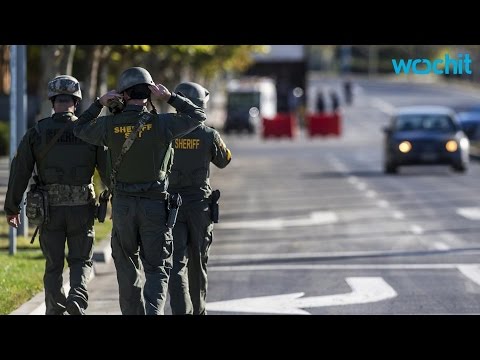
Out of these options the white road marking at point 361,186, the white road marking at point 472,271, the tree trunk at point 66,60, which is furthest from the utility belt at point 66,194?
the white road marking at point 361,186

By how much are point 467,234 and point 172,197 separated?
1059 centimetres

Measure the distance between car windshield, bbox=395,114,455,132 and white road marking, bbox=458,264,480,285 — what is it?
18.7 metres

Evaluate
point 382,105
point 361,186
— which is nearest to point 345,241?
point 361,186

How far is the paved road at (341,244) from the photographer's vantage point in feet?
42.9

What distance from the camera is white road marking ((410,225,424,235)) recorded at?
65.1 ft

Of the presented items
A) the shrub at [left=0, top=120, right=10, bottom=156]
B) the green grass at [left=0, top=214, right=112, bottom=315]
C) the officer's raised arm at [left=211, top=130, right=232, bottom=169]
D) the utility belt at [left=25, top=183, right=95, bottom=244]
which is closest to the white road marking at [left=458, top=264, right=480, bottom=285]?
the officer's raised arm at [left=211, top=130, right=232, bottom=169]

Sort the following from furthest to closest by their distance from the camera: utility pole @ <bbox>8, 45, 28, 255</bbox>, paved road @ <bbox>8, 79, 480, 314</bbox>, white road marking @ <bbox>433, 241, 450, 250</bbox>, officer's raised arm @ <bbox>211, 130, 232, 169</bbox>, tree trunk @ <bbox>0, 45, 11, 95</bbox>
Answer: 1. tree trunk @ <bbox>0, 45, 11, 95</bbox>
2. white road marking @ <bbox>433, 241, 450, 250</bbox>
3. utility pole @ <bbox>8, 45, 28, 255</bbox>
4. paved road @ <bbox>8, 79, 480, 314</bbox>
5. officer's raised arm @ <bbox>211, 130, 232, 169</bbox>

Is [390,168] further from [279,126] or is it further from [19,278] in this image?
[279,126]

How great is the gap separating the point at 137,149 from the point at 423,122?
2579 centimetres

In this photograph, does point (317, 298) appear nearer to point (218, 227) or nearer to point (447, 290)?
point (447, 290)

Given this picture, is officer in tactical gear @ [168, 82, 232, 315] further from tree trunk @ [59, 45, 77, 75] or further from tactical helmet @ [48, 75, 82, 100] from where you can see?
tree trunk @ [59, 45, 77, 75]

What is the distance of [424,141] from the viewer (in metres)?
33.3

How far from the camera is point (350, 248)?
1786 centimetres
